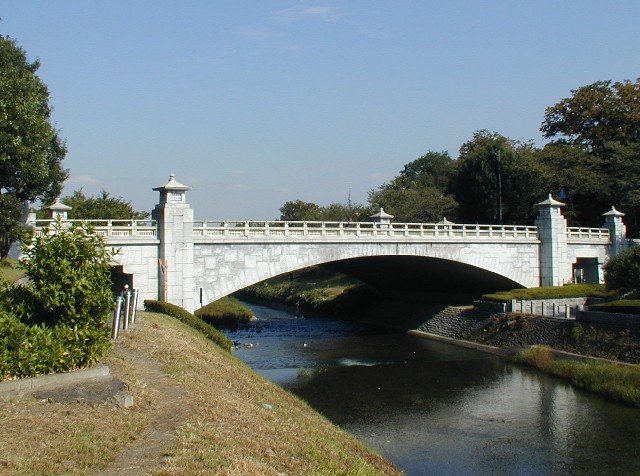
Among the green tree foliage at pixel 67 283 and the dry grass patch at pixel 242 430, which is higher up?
the green tree foliage at pixel 67 283

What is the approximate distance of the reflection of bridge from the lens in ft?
93.2

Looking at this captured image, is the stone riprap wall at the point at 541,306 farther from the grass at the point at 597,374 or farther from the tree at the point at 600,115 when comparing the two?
the tree at the point at 600,115

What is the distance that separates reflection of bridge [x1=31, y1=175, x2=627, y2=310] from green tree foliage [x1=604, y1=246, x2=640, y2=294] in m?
7.80

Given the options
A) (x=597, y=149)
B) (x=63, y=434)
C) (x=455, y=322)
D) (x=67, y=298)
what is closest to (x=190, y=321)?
(x=67, y=298)

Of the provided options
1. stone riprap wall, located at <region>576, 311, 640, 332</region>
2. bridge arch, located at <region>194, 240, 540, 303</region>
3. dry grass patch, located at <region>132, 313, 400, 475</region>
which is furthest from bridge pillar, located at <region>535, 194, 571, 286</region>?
dry grass patch, located at <region>132, 313, 400, 475</region>

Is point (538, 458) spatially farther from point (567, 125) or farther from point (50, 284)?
point (567, 125)

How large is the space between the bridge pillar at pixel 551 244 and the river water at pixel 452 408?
9.62 m

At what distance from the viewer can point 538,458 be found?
18312mm

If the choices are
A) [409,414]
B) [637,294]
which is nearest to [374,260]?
[637,294]

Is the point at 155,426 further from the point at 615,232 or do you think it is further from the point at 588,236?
the point at 615,232

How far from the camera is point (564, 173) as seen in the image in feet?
183

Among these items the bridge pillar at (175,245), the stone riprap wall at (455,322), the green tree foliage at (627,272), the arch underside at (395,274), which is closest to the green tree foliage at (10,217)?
the bridge pillar at (175,245)

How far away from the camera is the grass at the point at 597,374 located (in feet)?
80.5

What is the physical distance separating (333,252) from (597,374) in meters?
13.3
